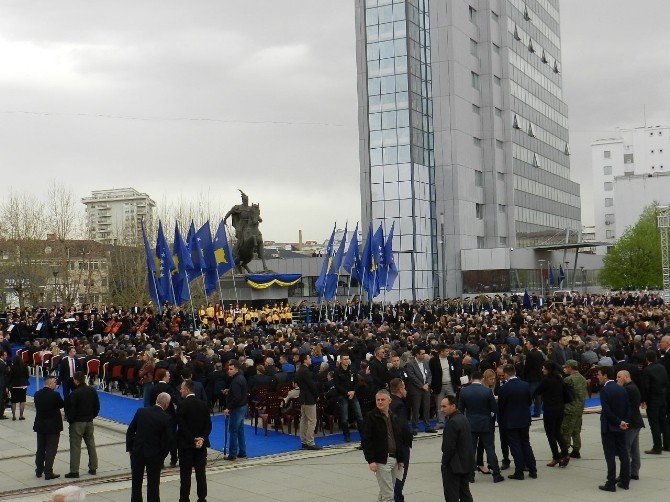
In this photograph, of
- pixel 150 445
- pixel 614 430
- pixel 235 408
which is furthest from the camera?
pixel 235 408

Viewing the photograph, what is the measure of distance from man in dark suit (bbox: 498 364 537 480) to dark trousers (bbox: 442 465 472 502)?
259cm

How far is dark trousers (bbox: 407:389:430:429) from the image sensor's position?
53.8 feet

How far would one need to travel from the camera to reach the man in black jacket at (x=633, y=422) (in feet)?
37.8

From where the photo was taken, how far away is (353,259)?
39.9 m

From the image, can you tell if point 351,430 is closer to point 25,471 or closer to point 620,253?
point 25,471

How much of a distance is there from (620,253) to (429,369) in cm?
6930

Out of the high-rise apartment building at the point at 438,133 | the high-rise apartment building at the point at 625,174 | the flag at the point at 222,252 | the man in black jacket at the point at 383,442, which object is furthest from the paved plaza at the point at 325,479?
the high-rise apartment building at the point at 625,174

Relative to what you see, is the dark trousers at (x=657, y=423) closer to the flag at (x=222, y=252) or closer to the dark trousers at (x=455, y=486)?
the dark trousers at (x=455, y=486)

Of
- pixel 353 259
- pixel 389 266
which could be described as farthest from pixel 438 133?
pixel 353 259

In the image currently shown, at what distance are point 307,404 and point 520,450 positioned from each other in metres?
4.67

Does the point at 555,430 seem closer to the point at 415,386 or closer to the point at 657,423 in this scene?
the point at 657,423

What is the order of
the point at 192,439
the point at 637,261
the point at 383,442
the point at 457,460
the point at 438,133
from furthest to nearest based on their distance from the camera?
the point at 637,261 → the point at 438,133 → the point at 192,439 → the point at 457,460 → the point at 383,442

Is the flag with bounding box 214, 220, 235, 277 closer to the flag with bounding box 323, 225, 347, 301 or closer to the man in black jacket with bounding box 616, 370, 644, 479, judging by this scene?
the flag with bounding box 323, 225, 347, 301

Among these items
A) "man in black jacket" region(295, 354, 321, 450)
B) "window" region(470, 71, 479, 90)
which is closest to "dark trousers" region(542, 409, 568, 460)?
"man in black jacket" region(295, 354, 321, 450)
